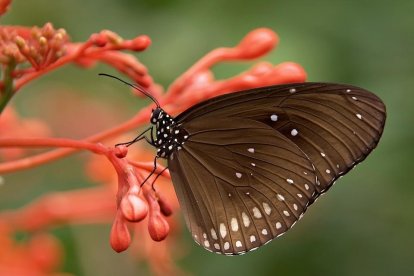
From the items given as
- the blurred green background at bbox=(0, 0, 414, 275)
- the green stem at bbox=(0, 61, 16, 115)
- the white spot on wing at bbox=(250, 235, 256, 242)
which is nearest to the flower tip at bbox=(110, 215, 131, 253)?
the green stem at bbox=(0, 61, 16, 115)

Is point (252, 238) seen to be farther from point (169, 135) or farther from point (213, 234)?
point (169, 135)

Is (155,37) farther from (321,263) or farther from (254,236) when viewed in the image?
(254,236)

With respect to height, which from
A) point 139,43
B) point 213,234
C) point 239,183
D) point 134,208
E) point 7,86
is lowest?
point 213,234

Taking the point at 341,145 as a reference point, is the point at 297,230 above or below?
below

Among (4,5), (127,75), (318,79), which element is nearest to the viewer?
(4,5)

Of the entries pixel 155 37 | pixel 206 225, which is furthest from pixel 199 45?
pixel 206 225

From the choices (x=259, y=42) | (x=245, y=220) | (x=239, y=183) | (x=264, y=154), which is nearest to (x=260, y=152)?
(x=264, y=154)

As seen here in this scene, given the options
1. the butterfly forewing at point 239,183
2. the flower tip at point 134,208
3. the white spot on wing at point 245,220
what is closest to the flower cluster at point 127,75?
the flower tip at point 134,208
